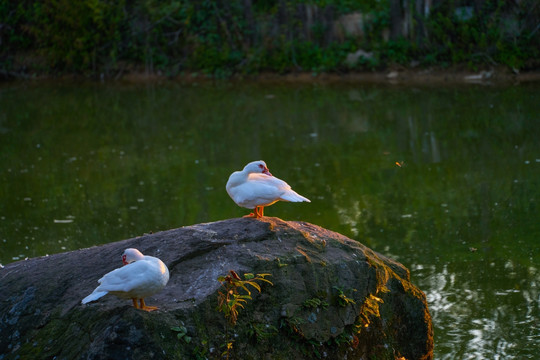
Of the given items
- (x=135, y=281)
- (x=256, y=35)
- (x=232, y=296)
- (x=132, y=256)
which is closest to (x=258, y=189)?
(x=232, y=296)

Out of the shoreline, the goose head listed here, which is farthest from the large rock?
the shoreline

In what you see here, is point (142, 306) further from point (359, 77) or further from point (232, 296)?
point (359, 77)

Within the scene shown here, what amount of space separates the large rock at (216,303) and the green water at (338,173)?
1.11 m

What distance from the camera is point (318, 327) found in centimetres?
533

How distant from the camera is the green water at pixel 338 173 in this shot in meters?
8.11

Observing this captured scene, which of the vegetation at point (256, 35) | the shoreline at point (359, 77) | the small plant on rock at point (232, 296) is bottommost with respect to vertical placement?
the shoreline at point (359, 77)

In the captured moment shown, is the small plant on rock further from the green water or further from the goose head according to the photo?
the green water

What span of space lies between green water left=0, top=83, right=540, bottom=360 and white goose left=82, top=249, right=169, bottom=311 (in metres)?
2.91

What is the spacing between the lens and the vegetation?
66.7ft

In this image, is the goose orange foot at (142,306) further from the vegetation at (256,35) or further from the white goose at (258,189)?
the vegetation at (256,35)

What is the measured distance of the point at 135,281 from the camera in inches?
177

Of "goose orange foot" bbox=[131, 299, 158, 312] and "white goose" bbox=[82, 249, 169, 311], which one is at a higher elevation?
"white goose" bbox=[82, 249, 169, 311]

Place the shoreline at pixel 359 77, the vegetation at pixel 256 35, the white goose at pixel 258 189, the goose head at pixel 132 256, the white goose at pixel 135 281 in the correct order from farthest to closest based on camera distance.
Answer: the vegetation at pixel 256 35, the shoreline at pixel 359 77, the white goose at pixel 258 189, the goose head at pixel 132 256, the white goose at pixel 135 281

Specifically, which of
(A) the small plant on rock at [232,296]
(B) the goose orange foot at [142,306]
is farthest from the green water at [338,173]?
(B) the goose orange foot at [142,306]
